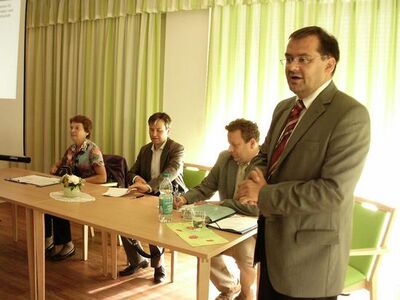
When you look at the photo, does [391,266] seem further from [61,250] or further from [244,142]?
[61,250]

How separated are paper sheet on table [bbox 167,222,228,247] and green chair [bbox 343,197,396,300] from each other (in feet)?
2.49

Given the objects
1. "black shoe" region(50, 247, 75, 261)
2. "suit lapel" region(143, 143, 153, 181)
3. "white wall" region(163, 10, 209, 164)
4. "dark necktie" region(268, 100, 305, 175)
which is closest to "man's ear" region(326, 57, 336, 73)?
"dark necktie" region(268, 100, 305, 175)

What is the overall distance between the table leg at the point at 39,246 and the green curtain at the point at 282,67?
→ 69.5 inches

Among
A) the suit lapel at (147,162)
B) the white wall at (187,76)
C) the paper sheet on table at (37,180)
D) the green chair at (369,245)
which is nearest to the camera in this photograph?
the green chair at (369,245)

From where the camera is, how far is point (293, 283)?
4.83 ft

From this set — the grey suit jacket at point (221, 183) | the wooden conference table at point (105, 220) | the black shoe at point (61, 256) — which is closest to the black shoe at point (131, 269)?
the black shoe at point (61, 256)

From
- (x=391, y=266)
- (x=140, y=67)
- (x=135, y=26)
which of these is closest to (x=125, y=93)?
(x=140, y=67)

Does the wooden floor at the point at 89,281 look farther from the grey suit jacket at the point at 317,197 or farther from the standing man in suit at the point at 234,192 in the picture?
the grey suit jacket at the point at 317,197

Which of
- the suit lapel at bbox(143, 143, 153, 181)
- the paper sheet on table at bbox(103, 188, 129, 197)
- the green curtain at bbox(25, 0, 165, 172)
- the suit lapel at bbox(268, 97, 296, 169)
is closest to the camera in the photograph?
the suit lapel at bbox(268, 97, 296, 169)

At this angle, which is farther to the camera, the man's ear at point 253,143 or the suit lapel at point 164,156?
the suit lapel at point 164,156

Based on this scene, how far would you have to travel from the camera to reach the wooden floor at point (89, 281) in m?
2.82

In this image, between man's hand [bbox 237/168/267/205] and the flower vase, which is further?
the flower vase

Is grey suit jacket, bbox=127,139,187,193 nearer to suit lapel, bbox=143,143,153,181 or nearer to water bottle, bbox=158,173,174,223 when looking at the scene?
suit lapel, bbox=143,143,153,181

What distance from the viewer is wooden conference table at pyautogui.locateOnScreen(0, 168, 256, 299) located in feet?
5.76
